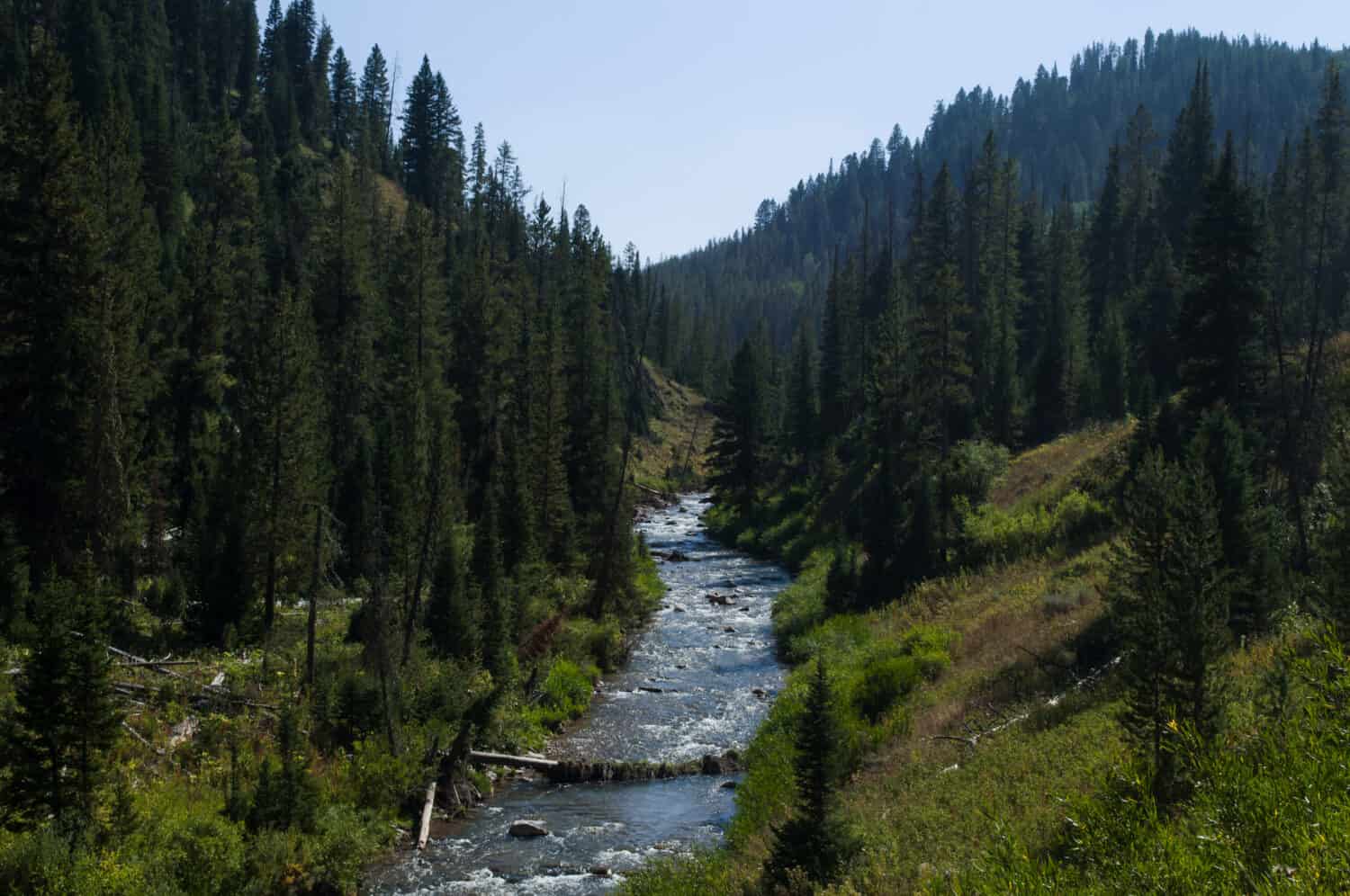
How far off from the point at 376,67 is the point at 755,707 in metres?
134

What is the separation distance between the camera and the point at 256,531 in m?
29.4

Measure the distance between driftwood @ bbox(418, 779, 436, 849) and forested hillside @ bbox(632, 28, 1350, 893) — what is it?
19.6 ft

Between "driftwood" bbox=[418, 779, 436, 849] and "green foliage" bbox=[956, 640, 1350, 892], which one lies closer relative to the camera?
"green foliage" bbox=[956, 640, 1350, 892]

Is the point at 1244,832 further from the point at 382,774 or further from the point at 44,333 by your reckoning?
the point at 44,333

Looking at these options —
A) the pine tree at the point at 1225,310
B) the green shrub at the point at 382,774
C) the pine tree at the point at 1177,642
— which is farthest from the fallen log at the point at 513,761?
the pine tree at the point at 1225,310

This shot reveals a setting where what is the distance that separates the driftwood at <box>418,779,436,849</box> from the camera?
20.1 meters

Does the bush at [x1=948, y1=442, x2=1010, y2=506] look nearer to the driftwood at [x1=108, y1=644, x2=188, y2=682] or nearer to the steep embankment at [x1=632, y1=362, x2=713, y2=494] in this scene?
the driftwood at [x1=108, y1=644, x2=188, y2=682]

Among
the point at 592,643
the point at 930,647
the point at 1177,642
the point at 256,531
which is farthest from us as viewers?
the point at 592,643

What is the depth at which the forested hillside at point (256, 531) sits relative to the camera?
53.9 ft

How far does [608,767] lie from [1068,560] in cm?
1756

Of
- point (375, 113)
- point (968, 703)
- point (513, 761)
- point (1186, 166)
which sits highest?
point (375, 113)

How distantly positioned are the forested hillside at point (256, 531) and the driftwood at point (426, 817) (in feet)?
1.80

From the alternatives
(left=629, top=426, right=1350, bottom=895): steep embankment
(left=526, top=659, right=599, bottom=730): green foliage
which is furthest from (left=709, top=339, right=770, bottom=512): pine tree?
(left=526, top=659, right=599, bottom=730): green foliage

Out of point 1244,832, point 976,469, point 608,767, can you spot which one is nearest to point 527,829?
point 608,767
